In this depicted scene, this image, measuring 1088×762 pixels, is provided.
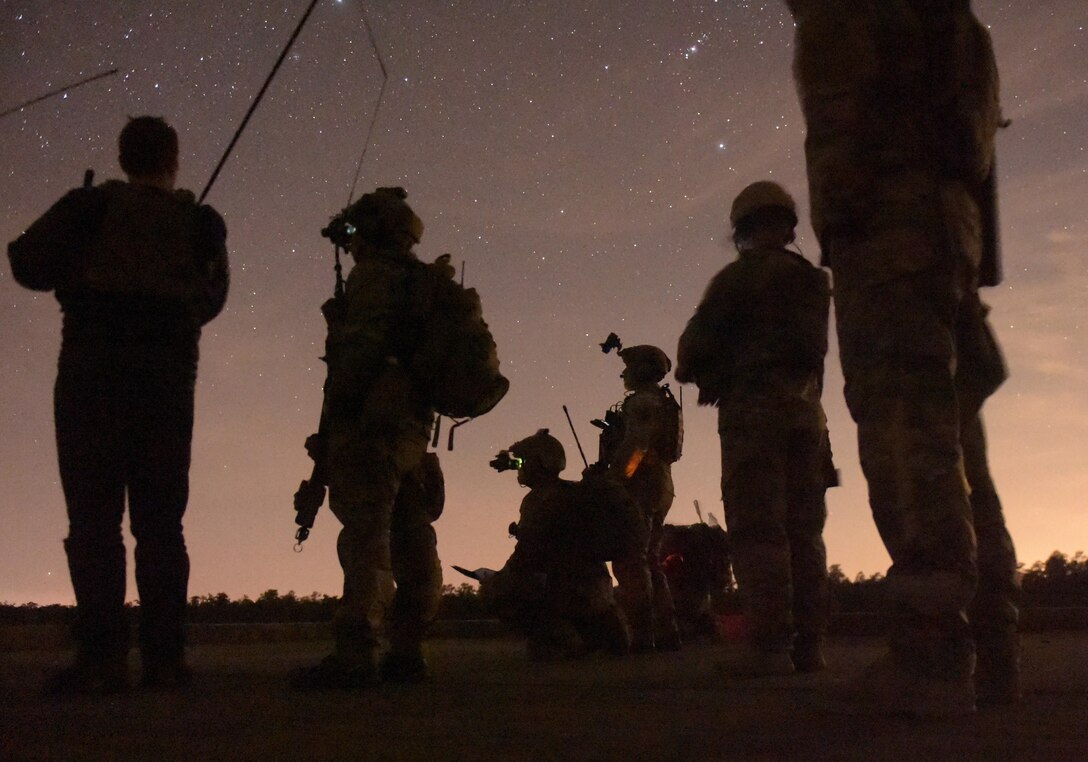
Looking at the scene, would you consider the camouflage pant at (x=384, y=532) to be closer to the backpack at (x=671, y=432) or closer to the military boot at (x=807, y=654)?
the military boot at (x=807, y=654)

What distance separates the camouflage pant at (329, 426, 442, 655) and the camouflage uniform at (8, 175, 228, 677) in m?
0.68

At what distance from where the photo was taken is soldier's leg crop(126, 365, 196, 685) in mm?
3994

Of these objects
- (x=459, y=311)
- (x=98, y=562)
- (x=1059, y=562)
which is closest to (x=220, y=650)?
(x=98, y=562)

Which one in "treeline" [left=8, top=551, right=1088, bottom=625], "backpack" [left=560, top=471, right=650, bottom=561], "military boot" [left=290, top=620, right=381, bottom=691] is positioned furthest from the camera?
"treeline" [left=8, top=551, right=1088, bottom=625]

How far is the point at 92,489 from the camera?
3.88 m

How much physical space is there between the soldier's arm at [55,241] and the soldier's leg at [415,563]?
1.59 meters

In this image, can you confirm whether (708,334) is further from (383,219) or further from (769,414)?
(383,219)

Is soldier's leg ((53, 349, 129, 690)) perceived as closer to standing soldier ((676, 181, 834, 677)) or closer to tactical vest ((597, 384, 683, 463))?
standing soldier ((676, 181, 834, 677))

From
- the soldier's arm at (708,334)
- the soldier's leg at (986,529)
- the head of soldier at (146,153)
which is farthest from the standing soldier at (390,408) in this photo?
the soldier's leg at (986,529)

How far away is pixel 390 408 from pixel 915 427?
2100 mm

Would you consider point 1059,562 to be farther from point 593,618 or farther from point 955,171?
point 955,171

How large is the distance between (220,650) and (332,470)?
4.40 metres

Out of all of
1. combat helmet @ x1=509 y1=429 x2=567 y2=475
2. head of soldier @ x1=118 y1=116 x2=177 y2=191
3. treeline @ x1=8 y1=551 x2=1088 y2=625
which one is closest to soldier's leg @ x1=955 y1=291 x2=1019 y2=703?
head of soldier @ x1=118 y1=116 x2=177 y2=191

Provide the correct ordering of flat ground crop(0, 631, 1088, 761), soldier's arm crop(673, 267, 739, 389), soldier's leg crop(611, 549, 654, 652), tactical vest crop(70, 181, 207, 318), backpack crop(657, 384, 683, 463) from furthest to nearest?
backpack crop(657, 384, 683, 463) → soldier's leg crop(611, 549, 654, 652) → soldier's arm crop(673, 267, 739, 389) → tactical vest crop(70, 181, 207, 318) → flat ground crop(0, 631, 1088, 761)
